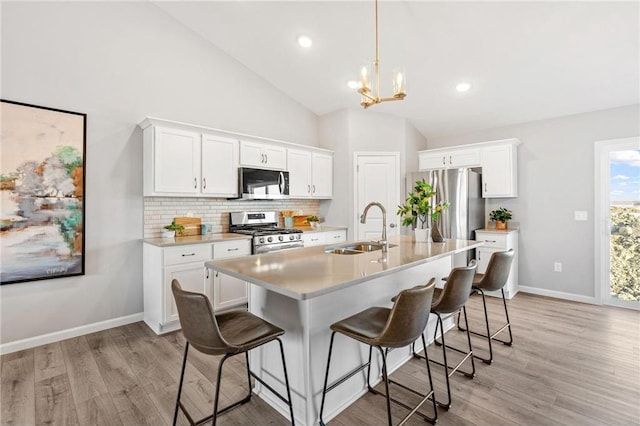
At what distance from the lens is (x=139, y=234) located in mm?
3625

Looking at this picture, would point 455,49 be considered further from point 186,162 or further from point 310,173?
point 186,162

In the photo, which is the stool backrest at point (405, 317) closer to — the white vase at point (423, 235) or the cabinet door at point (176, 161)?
the white vase at point (423, 235)

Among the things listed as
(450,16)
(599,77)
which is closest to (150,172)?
(450,16)

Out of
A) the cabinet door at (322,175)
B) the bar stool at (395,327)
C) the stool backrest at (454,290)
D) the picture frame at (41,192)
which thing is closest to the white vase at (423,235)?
the stool backrest at (454,290)

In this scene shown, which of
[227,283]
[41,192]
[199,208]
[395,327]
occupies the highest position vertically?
[41,192]

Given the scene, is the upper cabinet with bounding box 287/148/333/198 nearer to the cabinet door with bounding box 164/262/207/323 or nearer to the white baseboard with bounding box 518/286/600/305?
the cabinet door with bounding box 164/262/207/323

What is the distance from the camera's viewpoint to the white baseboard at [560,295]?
416cm

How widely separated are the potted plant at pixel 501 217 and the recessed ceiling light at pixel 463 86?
1.88m

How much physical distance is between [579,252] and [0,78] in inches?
267

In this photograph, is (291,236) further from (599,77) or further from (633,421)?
(599,77)

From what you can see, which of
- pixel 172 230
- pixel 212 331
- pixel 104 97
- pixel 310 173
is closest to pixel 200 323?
pixel 212 331

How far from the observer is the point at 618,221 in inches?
159

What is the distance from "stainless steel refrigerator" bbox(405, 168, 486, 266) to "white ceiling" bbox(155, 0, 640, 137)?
0.97 m

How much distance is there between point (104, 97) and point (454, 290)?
12.8 feet
